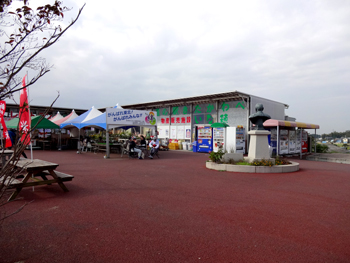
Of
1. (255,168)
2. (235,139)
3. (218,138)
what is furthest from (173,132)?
(255,168)

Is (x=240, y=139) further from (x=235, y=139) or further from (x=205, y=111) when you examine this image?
(x=205, y=111)

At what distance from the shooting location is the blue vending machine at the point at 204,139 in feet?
63.8

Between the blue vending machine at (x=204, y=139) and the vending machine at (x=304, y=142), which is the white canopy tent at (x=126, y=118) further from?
the vending machine at (x=304, y=142)

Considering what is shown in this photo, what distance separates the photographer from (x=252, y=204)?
5.88 metres

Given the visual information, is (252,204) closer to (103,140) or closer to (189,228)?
(189,228)

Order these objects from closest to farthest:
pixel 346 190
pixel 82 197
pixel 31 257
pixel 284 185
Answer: pixel 31 257 < pixel 82 197 < pixel 346 190 < pixel 284 185

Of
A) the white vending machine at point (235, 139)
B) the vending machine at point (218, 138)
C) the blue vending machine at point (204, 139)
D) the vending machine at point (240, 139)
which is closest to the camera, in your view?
the white vending machine at point (235, 139)

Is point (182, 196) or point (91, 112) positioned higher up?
point (91, 112)

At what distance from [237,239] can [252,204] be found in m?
2.06

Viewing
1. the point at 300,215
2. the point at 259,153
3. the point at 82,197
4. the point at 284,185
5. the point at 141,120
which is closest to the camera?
the point at 300,215

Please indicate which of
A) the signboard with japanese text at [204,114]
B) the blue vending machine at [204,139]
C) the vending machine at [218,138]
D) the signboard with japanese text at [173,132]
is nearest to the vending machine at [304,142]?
the vending machine at [218,138]

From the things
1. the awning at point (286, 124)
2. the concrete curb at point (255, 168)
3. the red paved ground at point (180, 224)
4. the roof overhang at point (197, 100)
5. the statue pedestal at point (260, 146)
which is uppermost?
the roof overhang at point (197, 100)

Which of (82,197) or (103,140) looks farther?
(103,140)

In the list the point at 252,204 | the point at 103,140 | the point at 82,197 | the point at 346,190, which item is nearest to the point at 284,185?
the point at 346,190
